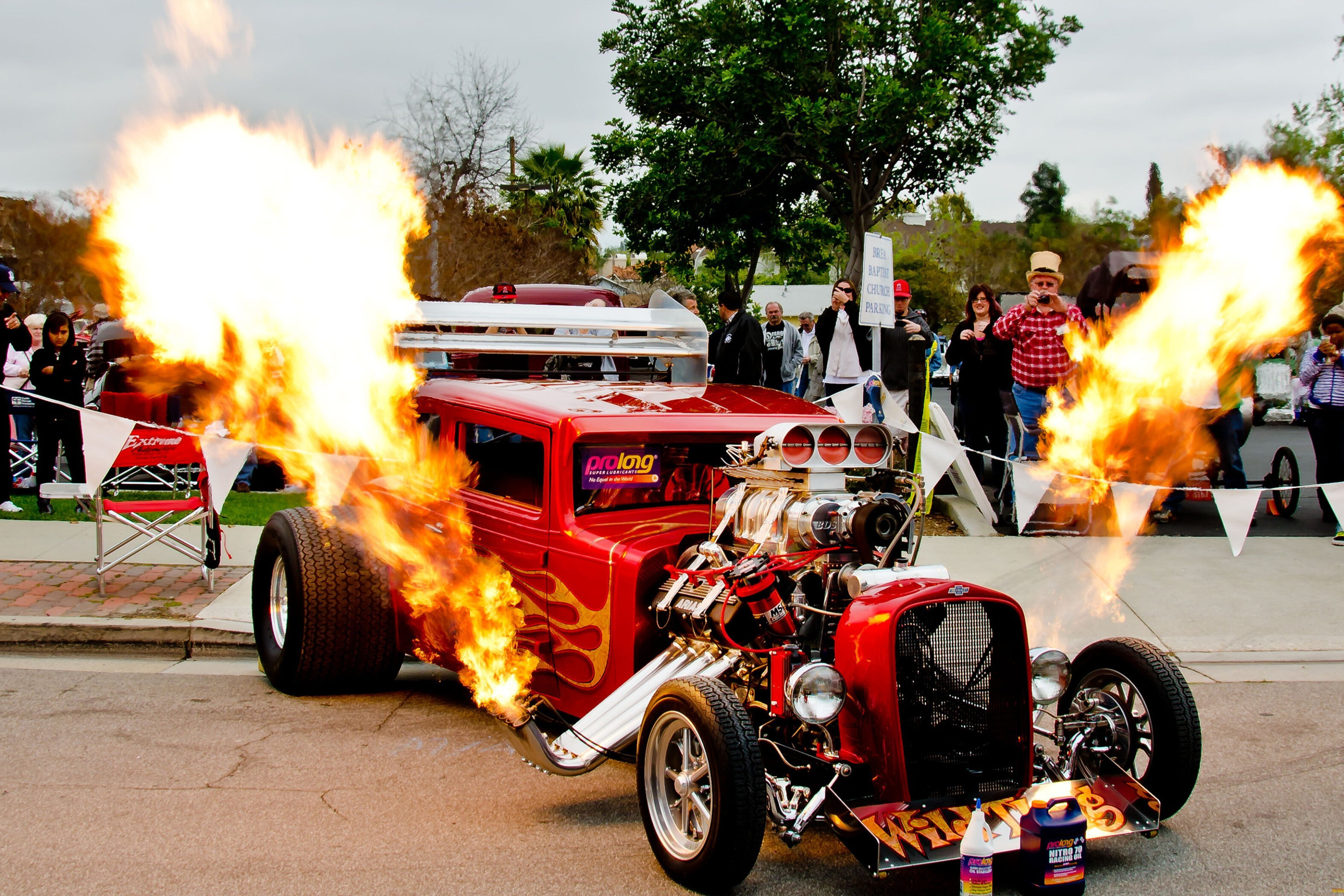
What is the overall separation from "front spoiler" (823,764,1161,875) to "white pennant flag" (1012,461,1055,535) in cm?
383

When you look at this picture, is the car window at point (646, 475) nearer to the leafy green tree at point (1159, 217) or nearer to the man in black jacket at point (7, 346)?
the leafy green tree at point (1159, 217)

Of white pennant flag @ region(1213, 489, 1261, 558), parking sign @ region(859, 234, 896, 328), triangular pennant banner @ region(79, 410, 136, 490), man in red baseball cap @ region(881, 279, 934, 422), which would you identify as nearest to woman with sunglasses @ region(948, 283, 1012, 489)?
man in red baseball cap @ region(881, 279, 934, 422)

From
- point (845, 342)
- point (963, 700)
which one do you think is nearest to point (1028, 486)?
point (845, 342)

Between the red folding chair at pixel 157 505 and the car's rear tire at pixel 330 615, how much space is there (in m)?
1.84

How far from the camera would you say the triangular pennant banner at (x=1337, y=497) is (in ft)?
24.1

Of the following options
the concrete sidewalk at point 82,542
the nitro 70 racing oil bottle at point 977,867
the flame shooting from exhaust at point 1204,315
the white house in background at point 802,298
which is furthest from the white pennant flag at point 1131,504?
the white house in background at point 802,298

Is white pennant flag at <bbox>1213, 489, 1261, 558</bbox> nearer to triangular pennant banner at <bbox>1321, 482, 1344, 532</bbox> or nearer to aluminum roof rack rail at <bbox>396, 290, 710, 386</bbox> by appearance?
triangular pennant banner at <bbox>1321, 482, 1344, 532</bbox>

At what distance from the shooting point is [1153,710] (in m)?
4.12

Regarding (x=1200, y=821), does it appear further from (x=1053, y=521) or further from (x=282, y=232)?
(x=282, y=232)

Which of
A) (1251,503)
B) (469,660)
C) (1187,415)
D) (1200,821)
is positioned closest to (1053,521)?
(1187,415)

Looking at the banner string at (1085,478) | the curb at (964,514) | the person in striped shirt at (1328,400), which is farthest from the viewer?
the person in striped shirt at (1328,400)

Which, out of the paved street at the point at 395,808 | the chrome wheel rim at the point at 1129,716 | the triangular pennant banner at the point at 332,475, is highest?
the triangular pennant banner at the point at 332,475

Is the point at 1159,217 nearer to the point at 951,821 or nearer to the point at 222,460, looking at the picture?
the point at 951,821

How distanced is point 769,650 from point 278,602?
3.35m
